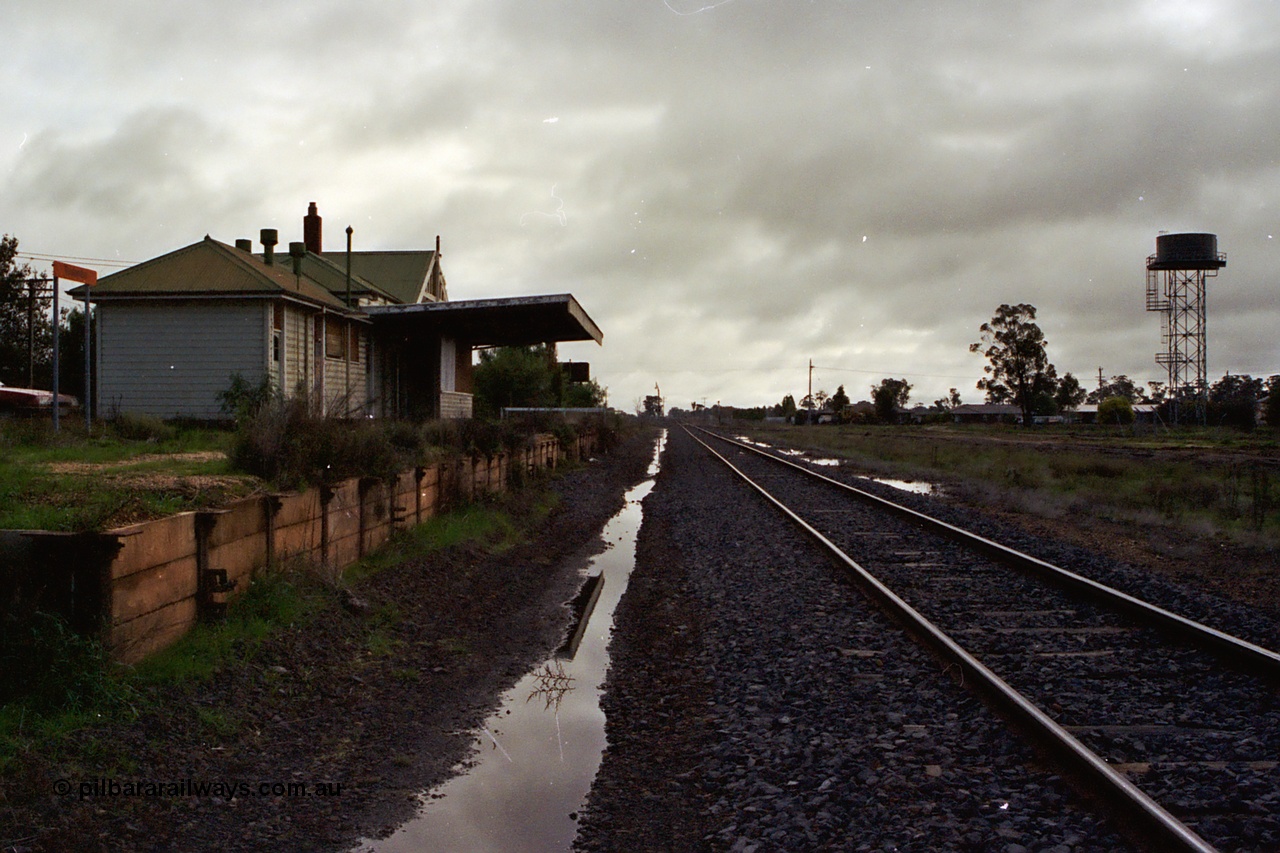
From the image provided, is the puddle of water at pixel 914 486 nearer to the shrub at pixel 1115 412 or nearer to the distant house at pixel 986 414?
the shrub at pixel 1115 412

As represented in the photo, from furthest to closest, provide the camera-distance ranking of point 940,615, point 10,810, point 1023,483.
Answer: point 1023,483, point 940,615, point 10,810

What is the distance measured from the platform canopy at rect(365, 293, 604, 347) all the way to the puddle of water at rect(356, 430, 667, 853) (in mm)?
13013

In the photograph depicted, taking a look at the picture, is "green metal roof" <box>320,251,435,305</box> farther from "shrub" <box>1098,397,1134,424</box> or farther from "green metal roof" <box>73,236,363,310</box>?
"shrub" <box>1098,397,1134,424</box>

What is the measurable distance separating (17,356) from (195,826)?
50.1m

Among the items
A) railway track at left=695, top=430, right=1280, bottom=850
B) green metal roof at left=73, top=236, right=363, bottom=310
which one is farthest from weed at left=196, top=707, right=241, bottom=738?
green metal roof at left=73, top=236, right=363, bottom=310

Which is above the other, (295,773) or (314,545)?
(314,545)

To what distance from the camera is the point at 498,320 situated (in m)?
22.3

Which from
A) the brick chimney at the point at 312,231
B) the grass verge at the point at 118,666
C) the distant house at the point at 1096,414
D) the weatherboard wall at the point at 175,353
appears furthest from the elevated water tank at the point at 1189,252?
the grass verge at the point at 118,666

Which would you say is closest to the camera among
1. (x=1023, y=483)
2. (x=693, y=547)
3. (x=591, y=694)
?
(x=591, y=694)

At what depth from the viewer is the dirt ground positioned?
3.90 m

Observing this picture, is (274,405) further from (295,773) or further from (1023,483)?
(1023,483)

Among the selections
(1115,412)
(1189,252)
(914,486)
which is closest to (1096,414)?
(1115,412)

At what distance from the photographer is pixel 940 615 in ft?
25.2

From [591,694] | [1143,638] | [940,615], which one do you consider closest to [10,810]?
[591,694]
